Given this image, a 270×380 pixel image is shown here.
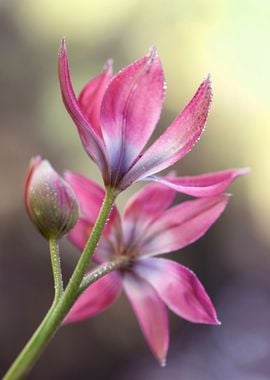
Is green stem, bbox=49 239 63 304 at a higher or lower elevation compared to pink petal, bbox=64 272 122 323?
higher

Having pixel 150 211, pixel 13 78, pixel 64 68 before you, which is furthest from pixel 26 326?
pixel 64 68

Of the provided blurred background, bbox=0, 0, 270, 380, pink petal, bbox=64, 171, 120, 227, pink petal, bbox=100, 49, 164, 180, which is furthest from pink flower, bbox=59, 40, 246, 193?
blurred background, bbox=0, 0, 270, 380

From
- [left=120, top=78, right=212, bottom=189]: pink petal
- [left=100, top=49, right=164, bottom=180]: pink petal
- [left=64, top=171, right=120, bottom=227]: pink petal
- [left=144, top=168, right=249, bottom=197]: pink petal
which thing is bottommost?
[left=144, top=168, right=249, bottom=197]: pink petal

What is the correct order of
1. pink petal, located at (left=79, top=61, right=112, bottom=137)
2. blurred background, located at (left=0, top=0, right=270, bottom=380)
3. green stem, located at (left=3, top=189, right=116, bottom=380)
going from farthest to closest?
blurred background, located at (left=0, top=0, right=270, bottom=380) → pink petal, located at (left=79, top=61, right=112, bottom=137) → green stem, located at (left=3, top=189, right=116, bottom=380)

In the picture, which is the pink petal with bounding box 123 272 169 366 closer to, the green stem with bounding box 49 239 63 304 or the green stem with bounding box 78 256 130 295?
the green stem with bounding box 78 256 130 295

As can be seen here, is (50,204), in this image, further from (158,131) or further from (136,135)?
(158,131)

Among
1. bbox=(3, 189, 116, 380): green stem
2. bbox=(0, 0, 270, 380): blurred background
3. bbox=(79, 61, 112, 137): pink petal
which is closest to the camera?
bbox=(3, 189, 116, 380): green stem

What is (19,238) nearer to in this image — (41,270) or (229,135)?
(41,270)
